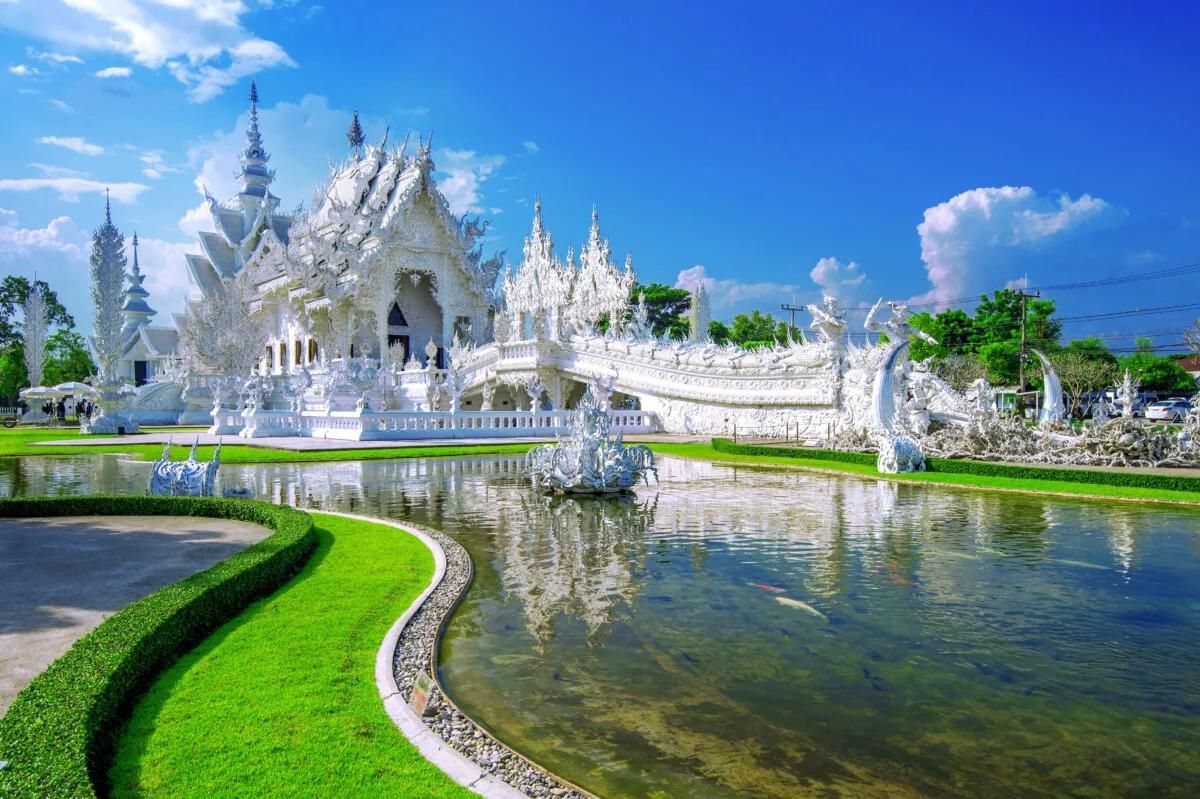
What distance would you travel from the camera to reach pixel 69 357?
64062 millimetres

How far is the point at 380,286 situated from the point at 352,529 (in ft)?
101

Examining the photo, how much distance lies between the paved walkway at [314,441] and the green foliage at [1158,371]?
1170 inches

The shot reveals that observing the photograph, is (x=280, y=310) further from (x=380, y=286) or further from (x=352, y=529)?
(x=352, y=529)

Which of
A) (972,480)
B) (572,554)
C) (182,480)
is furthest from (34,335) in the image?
(972,480)

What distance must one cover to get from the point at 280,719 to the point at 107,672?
99 centimetres

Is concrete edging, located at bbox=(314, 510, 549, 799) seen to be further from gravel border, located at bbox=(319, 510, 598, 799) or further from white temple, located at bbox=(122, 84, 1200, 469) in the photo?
white temple, located at bbox=(122, 84, 1200, 469)

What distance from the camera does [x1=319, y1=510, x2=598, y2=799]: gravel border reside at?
3.69 m

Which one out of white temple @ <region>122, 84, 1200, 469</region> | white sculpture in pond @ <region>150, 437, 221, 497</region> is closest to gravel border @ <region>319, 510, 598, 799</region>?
white sculpture in pond @ <region>150, 437, 221, 497</region>

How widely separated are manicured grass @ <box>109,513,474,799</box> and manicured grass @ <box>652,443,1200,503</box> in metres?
11.5

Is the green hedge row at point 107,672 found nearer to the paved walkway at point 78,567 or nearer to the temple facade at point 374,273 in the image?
the paved walkway at point 78,567

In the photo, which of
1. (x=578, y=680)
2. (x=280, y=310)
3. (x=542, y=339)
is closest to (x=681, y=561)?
(x=578, y=680)

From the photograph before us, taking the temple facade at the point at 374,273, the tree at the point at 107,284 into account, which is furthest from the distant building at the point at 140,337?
the tree at the point at 107,284

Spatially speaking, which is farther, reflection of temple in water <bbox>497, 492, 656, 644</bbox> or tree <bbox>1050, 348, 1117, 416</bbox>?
tree <bbox>1050, 348, 1117, 416</bbox>

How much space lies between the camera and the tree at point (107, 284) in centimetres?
2906
